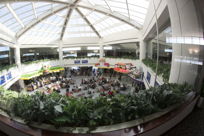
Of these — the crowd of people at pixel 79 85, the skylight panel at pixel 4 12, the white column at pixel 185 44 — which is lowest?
the crowd of people at pixel 79 85

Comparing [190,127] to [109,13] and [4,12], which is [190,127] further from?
[4,12]

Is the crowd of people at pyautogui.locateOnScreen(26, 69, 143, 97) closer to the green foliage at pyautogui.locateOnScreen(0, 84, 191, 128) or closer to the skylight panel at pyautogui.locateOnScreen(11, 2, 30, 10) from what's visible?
the green foliage at pyautogui.locateOnScreen(0, 84, 191, 128)

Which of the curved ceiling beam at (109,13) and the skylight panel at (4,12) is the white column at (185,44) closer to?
the curved ceiling beam at (109,13)

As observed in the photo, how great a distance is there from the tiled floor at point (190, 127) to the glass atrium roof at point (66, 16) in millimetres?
9982

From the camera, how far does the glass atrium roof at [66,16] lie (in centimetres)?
1236

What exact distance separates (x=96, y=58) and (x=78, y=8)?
12.3 m

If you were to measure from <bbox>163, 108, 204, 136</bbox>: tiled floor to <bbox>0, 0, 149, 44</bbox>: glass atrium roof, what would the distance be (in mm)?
9982

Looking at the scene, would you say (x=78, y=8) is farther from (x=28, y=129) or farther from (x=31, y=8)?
(x=28, y=129)

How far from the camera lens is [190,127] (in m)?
3.00

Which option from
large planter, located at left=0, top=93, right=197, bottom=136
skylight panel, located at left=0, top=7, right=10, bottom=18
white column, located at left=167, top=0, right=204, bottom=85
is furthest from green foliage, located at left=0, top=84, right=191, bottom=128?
skylight panel, located at left=0, top=7, right=10, bottom=18

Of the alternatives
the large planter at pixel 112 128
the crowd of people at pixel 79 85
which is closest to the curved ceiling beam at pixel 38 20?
the crowd of people at pixel 79 85

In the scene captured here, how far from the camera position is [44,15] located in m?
16.0

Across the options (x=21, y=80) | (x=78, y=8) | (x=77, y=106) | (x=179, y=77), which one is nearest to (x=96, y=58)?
(x=78, y=8)

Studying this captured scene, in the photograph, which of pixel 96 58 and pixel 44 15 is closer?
pixel 44 15
